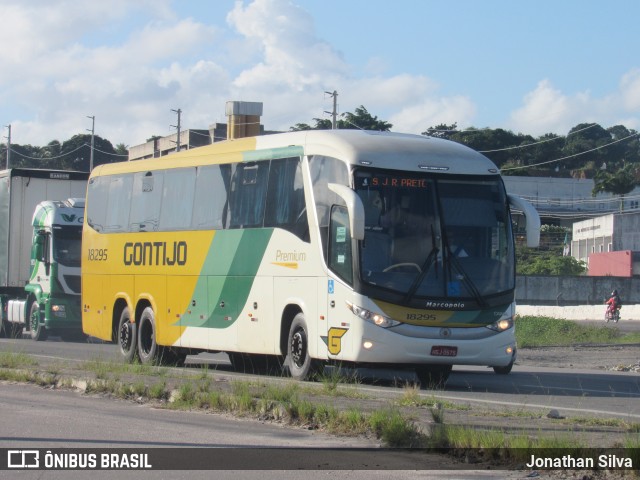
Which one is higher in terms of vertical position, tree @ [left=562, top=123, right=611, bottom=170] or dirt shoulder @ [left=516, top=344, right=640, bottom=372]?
tree @ [left=562, top=123, right=611, bottom=170]

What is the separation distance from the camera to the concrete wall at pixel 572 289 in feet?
212

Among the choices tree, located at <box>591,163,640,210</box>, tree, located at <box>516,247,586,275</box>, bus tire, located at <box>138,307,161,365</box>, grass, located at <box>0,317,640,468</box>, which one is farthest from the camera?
A: tree, located at <box>591,163,640,210</box>

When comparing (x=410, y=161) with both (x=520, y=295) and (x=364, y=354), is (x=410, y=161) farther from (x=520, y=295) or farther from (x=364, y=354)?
(x=520, y=295)

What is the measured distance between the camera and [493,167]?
55.9ft

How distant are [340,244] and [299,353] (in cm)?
208

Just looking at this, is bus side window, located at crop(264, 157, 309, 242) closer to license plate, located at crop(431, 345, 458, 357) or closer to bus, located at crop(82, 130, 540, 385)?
bus, located at crop(82, 130, 540, 385)

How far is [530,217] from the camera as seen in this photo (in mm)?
17156

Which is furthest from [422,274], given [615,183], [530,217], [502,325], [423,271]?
[615,183]

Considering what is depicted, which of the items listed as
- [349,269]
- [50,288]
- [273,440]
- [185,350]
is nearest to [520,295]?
[50,288]

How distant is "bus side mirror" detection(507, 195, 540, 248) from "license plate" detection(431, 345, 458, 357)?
236 cm

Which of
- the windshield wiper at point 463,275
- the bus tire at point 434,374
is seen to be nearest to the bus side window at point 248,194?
the windshield wiper at point 463,275

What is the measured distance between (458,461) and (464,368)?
14.1 meters

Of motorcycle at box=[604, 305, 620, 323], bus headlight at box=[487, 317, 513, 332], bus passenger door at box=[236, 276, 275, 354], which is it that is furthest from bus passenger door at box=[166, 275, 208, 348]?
motorcycle at box=[604, 305, 620, 323]

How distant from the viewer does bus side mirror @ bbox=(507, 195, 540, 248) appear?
1712 centimetres
